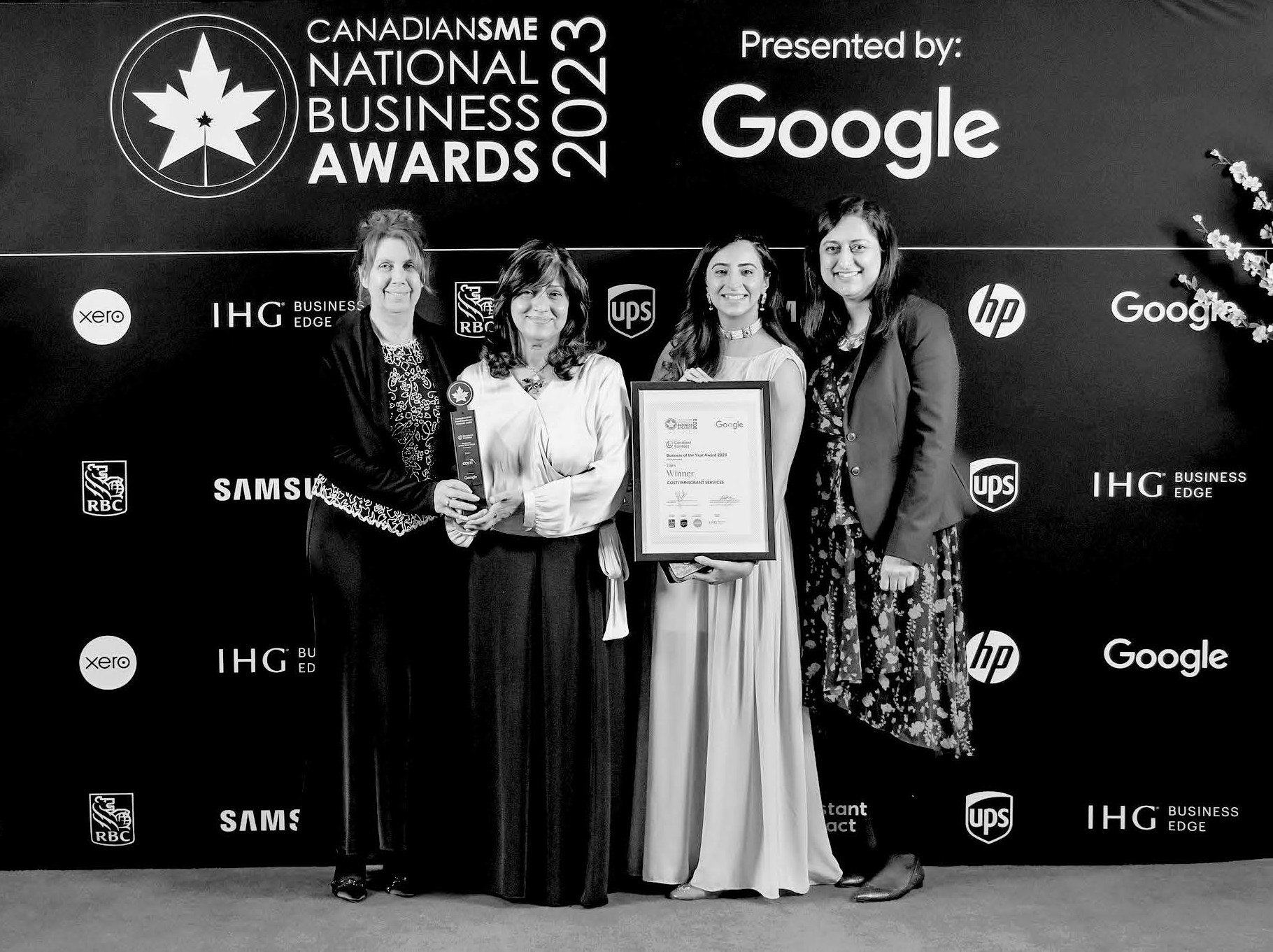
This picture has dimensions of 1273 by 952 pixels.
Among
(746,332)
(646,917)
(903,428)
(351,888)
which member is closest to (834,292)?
(746,332)

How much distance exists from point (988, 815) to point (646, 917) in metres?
1.28

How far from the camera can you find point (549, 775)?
3.37 meters

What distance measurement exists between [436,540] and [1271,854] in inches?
119

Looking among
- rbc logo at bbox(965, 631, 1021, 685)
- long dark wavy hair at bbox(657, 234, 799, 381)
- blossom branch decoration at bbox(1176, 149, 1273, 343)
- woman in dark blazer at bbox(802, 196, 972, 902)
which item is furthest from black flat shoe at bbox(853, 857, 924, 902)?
blossom branch decoration at bbox(1176, 149, 1273, 343)

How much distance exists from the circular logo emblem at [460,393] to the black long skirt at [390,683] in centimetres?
45

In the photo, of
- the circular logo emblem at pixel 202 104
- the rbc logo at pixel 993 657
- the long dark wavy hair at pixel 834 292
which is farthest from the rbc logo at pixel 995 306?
the circular logo emblem at pixel 202 104

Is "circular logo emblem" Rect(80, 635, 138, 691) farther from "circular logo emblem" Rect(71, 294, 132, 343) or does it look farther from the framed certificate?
the framed certificate

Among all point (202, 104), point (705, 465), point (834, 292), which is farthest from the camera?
point (202, 104)

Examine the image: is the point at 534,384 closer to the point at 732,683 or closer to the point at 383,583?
the point at 383,583

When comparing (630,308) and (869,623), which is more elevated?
(630,308)

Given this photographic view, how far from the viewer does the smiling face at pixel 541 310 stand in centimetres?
338

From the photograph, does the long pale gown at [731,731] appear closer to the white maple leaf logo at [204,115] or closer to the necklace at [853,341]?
the necklace at [853,341]

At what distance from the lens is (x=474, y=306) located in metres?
3.77

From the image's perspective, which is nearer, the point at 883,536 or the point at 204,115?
the point at 883,536
